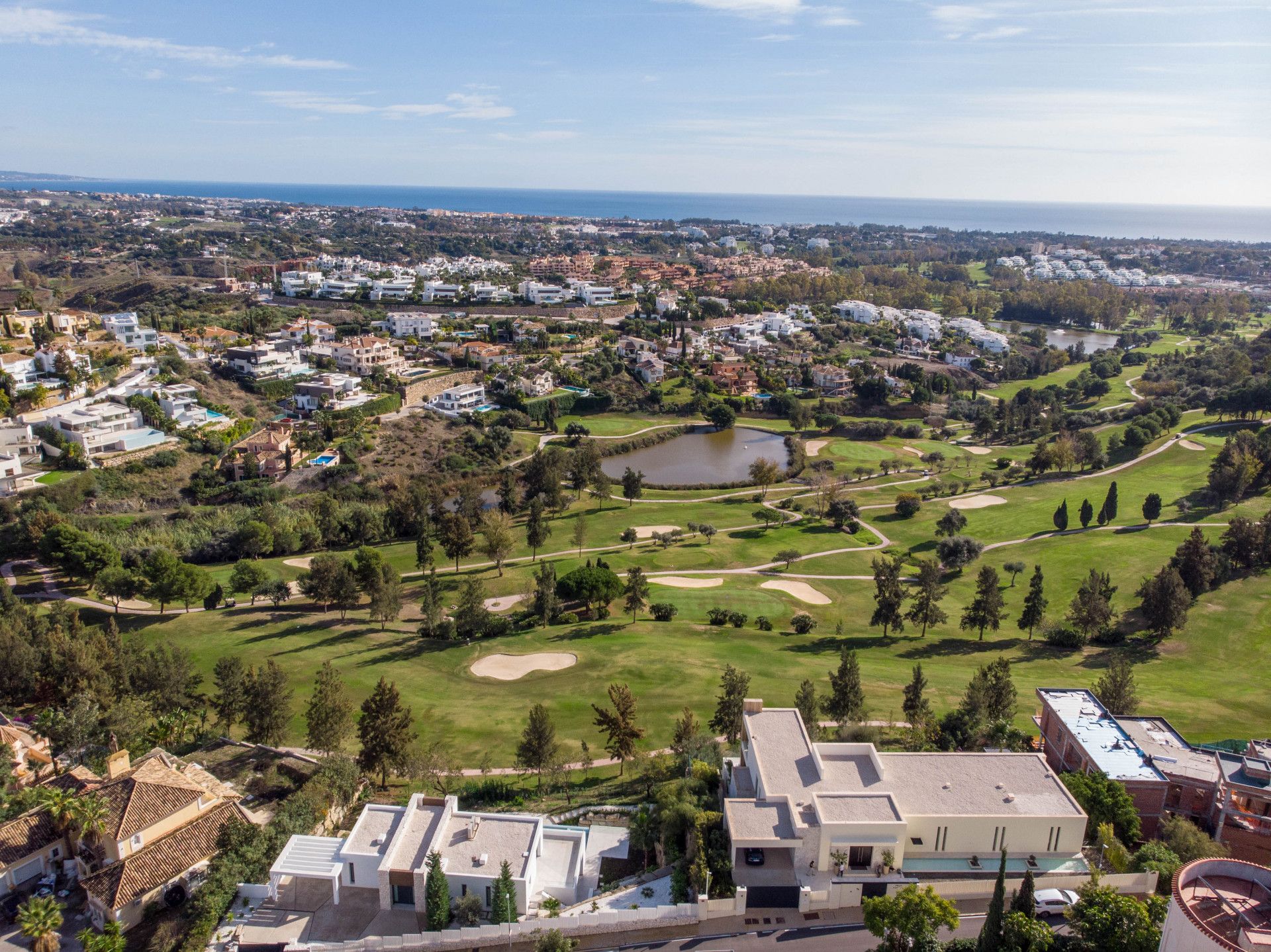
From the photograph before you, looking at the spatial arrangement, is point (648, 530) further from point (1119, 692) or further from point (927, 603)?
point (1119, 692)

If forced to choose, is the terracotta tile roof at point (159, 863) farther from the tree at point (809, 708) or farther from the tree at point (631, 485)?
the tree at point (631, 485)

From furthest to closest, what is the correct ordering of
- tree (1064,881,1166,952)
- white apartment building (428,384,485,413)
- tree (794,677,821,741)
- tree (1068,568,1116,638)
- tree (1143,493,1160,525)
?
white apartment building (428,384,485,413), tree (1143,493,1160,525), tree (1068,568,1116,638), tree (794,677,821,741), tree (1064,881,1166,952)

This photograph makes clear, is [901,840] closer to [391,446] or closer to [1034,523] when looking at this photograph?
[1034,523]

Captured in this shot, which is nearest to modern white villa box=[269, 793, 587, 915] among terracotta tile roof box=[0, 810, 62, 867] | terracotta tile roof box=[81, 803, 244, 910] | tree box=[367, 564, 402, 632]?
terracotta tile roof box=[81, 803, 244, 910]

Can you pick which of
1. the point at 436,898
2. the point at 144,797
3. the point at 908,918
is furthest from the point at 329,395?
the point at 908,918

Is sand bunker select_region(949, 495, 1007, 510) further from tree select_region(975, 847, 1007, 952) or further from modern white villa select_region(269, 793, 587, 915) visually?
tree select_region(975, 847, 1007, 952)

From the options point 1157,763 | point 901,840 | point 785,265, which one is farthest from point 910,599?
point 785,265

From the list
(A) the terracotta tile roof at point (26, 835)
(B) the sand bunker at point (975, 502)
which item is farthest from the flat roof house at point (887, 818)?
(B) the sand bunker at point (975, 502)
